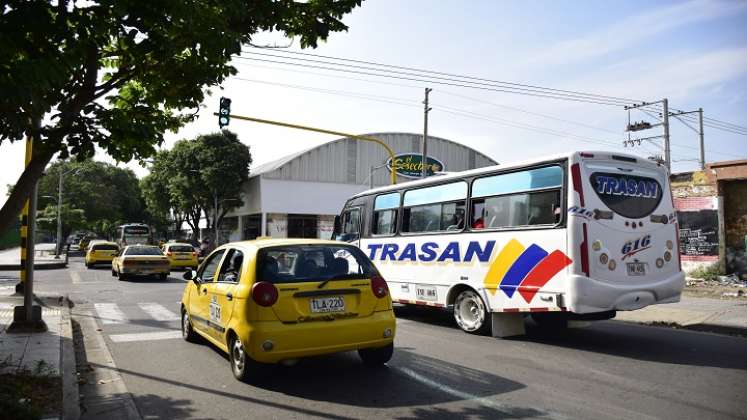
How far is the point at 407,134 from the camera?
4556cm

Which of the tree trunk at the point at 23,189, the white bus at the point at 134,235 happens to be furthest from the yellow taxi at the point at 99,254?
the tree trunk at the point at 23,189

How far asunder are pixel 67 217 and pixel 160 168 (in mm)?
8547

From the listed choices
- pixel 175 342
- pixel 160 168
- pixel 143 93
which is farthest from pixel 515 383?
pixel 160 168

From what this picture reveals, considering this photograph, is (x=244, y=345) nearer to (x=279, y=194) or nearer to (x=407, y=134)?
(x=279, y=194)

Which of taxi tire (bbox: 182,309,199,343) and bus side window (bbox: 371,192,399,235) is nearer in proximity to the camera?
taxi tire (bbox: 182,309,199,343)

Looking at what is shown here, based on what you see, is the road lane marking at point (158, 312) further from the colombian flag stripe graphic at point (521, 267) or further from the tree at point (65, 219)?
the tree at point (65, 219)

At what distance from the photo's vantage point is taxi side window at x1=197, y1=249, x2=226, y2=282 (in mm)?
7406

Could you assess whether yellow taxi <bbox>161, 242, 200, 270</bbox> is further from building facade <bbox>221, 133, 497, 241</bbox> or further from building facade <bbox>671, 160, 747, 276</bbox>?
building facade <bbox>671, 160, 747, 276</bbox>

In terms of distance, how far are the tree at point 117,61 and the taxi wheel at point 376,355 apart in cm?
348

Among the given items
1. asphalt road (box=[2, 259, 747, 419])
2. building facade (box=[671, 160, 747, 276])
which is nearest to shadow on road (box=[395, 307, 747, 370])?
asphalt road (box=[2, 259, 747, 419])

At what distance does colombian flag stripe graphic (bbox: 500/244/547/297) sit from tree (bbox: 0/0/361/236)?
4233mm

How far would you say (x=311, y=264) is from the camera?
20.1ft

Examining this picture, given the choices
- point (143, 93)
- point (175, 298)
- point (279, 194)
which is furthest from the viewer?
point (279, 194)

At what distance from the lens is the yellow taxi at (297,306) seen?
557cm
